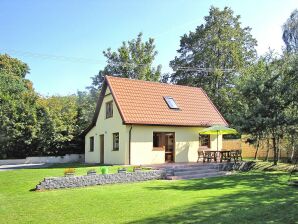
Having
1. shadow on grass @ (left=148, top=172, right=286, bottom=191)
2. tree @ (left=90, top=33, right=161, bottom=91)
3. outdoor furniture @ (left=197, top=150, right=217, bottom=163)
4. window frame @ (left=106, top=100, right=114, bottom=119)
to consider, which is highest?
tree @ (left=90, top=33, right=161, bottom=91)

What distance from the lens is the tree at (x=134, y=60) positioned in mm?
44375

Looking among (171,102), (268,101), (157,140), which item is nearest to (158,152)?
(157,140)

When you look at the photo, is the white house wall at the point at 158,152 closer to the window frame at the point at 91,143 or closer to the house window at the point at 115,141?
the house window at the point at 115,141

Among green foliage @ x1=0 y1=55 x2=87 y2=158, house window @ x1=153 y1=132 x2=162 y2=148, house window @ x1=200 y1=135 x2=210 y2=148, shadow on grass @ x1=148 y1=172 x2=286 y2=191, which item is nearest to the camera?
shadow on grass @ x1=148 y1=172 x2=286 y2=191

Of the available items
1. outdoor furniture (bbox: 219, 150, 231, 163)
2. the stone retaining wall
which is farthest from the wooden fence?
the stone retaining wall

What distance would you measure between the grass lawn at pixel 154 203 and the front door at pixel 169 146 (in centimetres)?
842

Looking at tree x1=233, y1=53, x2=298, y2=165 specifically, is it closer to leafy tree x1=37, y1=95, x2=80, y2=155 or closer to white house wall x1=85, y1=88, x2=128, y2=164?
white house wall x1=85, y1=88, x2=128, y2=164

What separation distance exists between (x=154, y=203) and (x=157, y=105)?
1395 cm

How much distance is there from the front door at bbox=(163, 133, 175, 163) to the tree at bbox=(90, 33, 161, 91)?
2095cm

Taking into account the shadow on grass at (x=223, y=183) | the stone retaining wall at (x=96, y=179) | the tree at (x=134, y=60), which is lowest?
the shadow on grass at (x=223, y=183)

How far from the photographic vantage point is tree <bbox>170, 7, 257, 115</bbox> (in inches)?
1636

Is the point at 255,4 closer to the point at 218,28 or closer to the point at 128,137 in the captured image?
the point at 128,137

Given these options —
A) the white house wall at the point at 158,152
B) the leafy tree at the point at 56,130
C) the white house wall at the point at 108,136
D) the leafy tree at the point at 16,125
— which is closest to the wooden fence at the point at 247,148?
the white house wall at the point at 158,152

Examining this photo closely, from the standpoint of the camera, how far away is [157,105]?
24.1m
